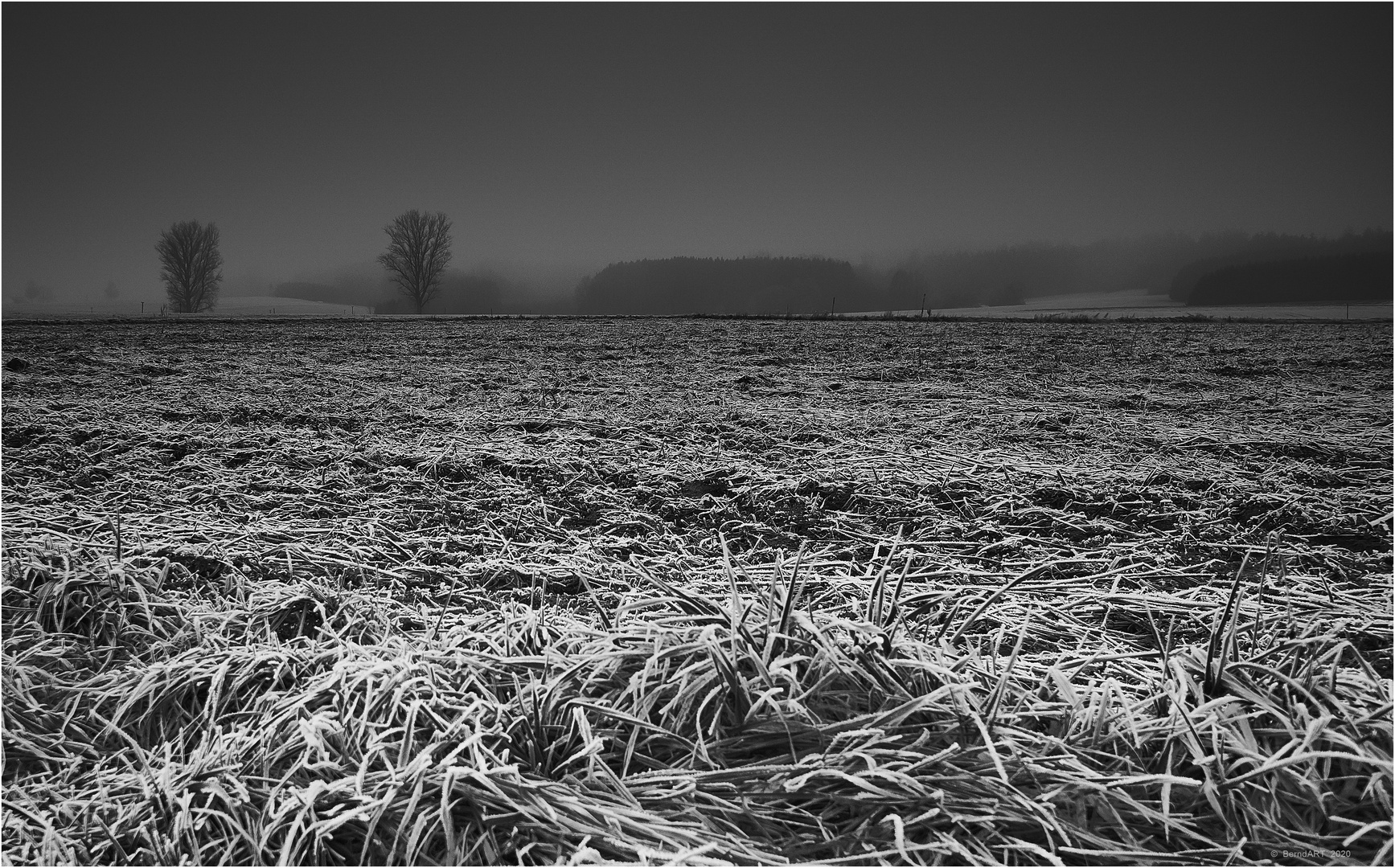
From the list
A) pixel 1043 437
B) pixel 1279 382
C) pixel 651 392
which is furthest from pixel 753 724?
pixel 1279 382

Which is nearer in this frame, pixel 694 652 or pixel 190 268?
pixel 694 652

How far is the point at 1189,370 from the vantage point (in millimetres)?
6871

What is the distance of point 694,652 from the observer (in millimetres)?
1147

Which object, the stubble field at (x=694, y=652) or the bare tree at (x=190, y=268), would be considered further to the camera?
the bare tree at (x=190, y=268)

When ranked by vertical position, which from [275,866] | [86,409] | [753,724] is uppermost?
[86,409]

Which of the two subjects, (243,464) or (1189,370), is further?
(1189,370)

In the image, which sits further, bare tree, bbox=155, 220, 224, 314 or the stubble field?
bare tree, bbox=155, 220, 224, 314

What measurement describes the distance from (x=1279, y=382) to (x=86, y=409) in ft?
29.4

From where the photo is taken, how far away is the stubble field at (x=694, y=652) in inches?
36.8

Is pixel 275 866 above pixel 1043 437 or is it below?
below

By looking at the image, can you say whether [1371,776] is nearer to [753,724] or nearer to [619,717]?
[753,724]

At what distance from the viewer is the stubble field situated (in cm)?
93

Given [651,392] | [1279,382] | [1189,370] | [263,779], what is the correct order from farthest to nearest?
[1189,370] → [1279,382] → [651,392] → [263,779]

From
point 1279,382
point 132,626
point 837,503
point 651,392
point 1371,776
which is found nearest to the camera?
point 1371,776
